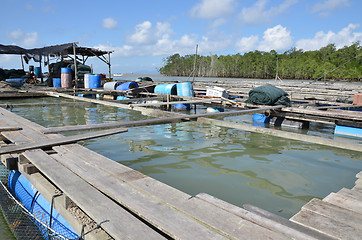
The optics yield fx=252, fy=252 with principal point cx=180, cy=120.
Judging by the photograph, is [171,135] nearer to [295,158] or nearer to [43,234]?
[295,158]

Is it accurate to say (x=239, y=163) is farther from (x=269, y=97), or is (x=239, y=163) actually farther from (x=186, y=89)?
(x=186, y=89)

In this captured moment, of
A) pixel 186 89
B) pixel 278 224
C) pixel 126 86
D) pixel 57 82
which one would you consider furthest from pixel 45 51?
pixel 278 224

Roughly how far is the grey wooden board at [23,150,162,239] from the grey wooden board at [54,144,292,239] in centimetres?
33

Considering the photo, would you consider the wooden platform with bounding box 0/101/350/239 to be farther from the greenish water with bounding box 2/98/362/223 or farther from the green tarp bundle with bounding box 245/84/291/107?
the green tarp bundle with bounding box 245/84/291/107

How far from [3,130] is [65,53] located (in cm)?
2321

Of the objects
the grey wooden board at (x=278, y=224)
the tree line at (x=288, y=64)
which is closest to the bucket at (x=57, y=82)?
the grey wooden board at (x=278, y=224)

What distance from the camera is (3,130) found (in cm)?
496

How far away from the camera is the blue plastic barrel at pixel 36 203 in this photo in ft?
8.93

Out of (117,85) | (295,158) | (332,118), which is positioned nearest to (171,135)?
(295,158)

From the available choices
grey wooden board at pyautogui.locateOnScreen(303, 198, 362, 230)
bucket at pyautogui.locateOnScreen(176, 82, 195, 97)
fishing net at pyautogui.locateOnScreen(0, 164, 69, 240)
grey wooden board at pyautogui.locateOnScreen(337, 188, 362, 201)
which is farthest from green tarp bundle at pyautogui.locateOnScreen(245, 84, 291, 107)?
fishing net at pyautogui.locateOnScreen(0, 164, 69, 240)

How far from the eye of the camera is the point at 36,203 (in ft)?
10.9

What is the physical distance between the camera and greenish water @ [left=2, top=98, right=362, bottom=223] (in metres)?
4.22

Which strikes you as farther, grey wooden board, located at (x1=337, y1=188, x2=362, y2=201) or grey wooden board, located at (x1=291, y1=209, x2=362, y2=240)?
grey wooden board, located at (x1=337, y1=188, x2=362, y2=201)

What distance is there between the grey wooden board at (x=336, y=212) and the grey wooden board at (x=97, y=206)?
1.41 metres
